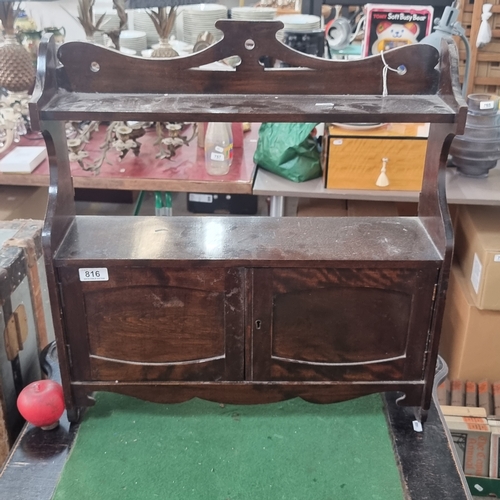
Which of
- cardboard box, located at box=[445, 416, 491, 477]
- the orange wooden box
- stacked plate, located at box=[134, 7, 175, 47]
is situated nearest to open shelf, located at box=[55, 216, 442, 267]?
the orange wooden box

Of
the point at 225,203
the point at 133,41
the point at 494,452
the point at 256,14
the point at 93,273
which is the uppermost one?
the point at 256,14

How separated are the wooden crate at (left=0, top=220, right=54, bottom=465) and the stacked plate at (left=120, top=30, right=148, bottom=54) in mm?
1750

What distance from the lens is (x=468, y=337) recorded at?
197 centimetres

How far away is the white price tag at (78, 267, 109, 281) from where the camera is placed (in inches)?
42.2

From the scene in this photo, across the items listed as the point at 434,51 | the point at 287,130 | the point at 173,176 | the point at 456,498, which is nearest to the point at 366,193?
the point at 287,130

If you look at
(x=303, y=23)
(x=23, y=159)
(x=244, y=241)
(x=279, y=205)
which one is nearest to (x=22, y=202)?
(x=23, y=159)

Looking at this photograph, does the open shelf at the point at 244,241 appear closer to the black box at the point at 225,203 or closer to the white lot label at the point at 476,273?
the white lot label at the point at 476,273

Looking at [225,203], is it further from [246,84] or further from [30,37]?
[246,84]

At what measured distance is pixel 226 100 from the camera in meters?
1.07

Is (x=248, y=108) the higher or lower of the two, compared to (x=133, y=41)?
higher

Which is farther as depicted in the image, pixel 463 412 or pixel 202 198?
pixel 202 198

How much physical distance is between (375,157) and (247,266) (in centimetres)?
100

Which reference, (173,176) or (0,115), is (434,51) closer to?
(173,176)

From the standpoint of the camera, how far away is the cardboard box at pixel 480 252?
1.83m
